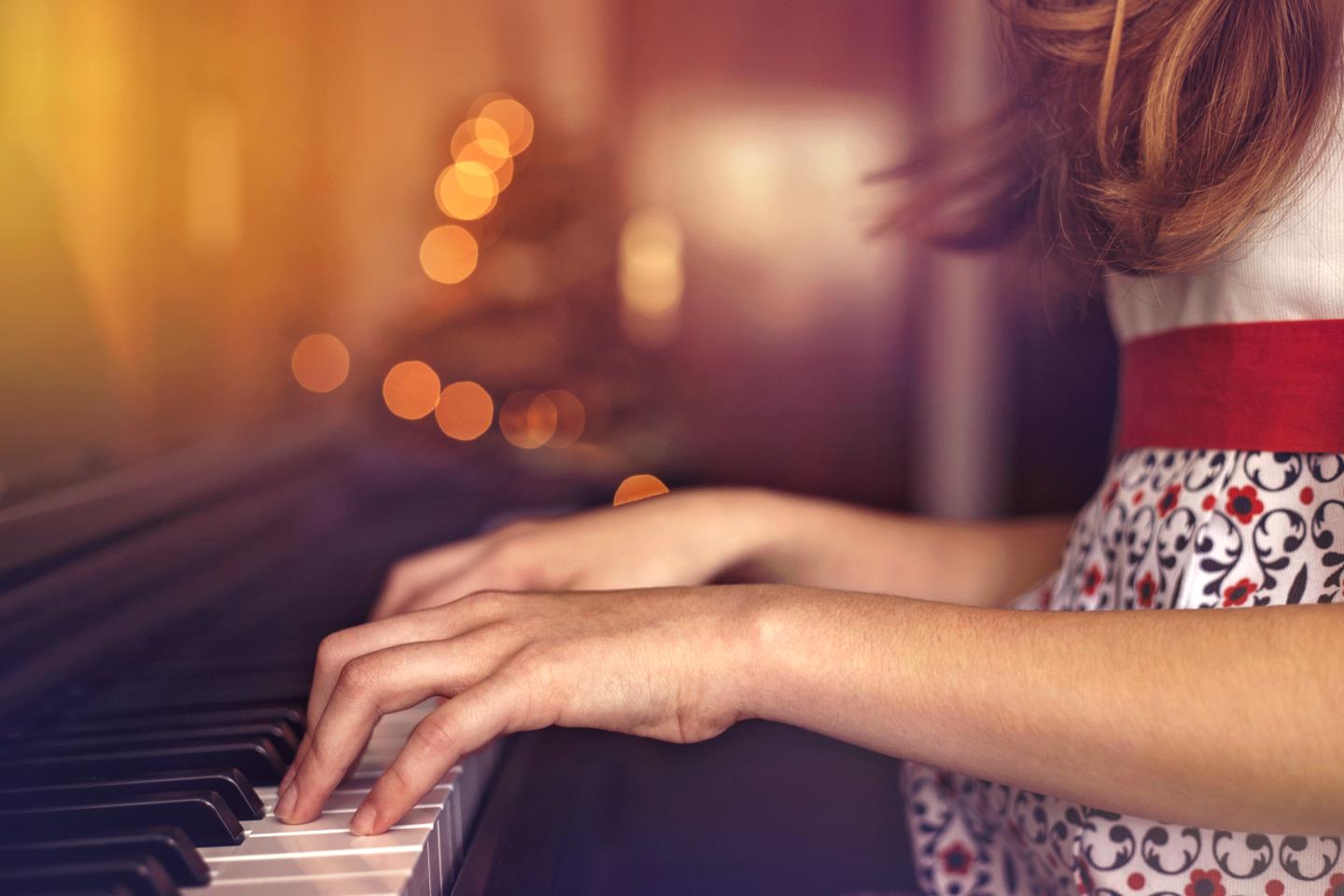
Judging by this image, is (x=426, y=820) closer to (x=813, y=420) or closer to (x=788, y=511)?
(x=788, y=511)

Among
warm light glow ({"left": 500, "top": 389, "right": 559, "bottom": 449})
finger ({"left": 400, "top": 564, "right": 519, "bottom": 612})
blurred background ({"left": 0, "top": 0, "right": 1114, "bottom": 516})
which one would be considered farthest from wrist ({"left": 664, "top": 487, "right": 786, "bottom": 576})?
warm light glow ({"left": 500, "top": 389, "right": 559, "bottom": 449})

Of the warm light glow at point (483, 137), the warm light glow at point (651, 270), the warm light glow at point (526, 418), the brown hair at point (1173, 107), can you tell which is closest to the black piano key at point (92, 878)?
the brown hair at point (1173, 107)

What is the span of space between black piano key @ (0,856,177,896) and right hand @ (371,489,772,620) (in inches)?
11.8

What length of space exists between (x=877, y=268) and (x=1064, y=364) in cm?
96

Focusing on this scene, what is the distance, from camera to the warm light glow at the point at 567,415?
3.07 meters

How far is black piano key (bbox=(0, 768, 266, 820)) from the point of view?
20.9 inches

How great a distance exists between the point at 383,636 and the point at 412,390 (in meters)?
2.59

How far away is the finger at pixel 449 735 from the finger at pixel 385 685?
0.02m

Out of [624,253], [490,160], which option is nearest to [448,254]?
[490,160]

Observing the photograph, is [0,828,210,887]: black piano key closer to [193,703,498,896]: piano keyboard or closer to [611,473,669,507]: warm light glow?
[193,703,498,896]: piano keyboard

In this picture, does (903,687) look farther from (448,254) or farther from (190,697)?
(448,254)

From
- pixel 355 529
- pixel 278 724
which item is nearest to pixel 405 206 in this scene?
pixel 355 529

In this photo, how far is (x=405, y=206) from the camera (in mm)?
3553

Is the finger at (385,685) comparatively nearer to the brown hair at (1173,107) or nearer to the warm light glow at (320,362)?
the brown hair at (1173,107)
